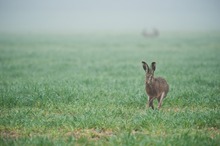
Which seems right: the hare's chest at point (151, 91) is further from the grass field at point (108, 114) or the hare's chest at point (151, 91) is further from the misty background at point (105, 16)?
the misty background at point (105, 16)

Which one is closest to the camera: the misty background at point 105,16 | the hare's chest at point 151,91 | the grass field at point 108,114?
the grass field at point 108,114

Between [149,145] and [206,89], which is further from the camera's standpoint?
[206,89]

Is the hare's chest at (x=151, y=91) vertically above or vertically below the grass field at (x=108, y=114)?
above

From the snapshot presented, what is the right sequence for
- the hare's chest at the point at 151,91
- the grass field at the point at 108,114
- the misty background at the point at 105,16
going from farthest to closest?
the misty background at the point at 105,16 → the hare's chest at the point at 151,91 → the grass field at the point at 108,114

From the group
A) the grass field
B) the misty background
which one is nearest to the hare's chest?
the grass field

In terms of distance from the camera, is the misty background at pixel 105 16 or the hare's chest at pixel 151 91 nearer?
the hare's chest at pixel 151 91

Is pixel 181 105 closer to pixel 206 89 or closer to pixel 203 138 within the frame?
pixel 206 89

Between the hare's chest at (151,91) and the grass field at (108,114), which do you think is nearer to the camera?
the grass field at (108,114)

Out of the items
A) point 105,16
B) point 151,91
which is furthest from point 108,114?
point 105,16

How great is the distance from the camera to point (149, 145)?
9.30 metres

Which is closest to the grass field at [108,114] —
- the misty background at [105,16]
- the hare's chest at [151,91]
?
the hare's chest at [151,91]

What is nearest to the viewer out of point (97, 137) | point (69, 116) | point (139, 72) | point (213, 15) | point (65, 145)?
point (65, 145)

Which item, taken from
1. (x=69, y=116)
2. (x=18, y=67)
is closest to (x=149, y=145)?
(x=69, y=116)

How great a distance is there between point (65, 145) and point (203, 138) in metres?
3.02
